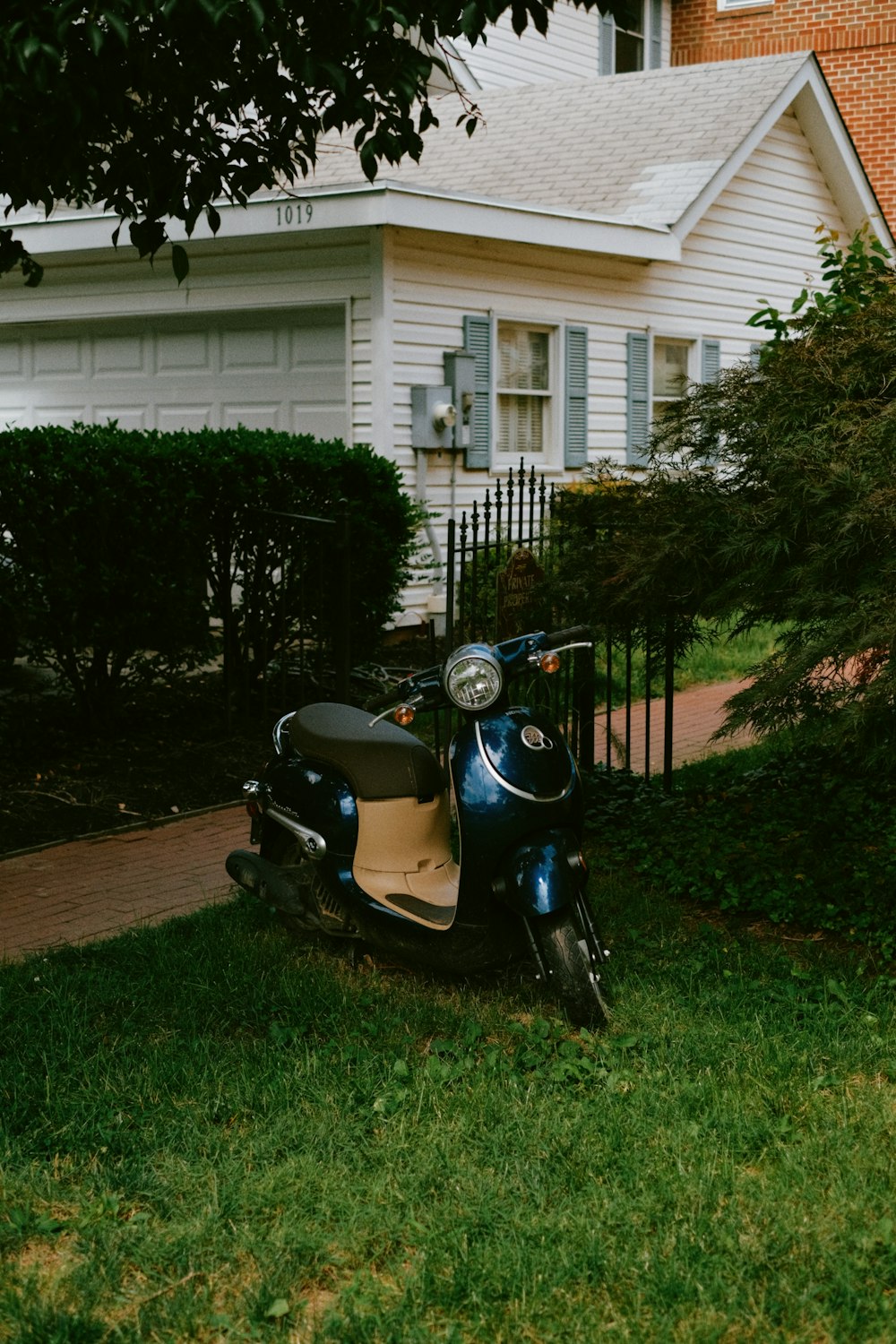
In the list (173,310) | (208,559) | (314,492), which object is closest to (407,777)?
(208,559)

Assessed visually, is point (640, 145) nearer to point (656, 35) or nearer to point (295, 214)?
point (295, 214)

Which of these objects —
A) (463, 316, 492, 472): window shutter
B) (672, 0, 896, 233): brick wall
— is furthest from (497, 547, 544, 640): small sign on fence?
(672, 0, 896, 233): brick wall

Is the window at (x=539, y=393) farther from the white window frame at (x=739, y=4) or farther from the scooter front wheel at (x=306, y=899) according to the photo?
the white window frame at (x=739, y=4)

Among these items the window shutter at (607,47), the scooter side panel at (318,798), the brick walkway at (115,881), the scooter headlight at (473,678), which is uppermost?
Result: the window shutter at (607,47)

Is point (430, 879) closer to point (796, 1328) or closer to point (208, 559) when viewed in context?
point (796, 1328)

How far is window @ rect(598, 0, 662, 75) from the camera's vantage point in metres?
21.8

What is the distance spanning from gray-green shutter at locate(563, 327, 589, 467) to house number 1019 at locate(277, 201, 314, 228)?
9.93 ft

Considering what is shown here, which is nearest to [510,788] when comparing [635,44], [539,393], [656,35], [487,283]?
[487,283]

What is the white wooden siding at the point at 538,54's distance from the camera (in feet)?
61.5

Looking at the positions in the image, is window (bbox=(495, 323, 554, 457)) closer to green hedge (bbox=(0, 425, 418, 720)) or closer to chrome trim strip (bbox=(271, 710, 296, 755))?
green hedge (bbox=(0, 425, 418, 720))

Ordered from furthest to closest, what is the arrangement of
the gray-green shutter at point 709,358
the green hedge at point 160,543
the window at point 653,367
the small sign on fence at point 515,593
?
the gray-green shutter at point 709,358
the window at point 653,367
the green hedge at point 160,543
the small sign on fence at point 515,593

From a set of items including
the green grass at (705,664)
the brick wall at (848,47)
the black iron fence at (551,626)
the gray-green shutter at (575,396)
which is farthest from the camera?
the brick wall at (848,47)

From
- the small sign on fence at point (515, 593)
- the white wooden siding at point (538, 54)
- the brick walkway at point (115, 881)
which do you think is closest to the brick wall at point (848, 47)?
the white wooden siding at point (538, 54)

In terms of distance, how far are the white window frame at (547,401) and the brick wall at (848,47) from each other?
940 cm
